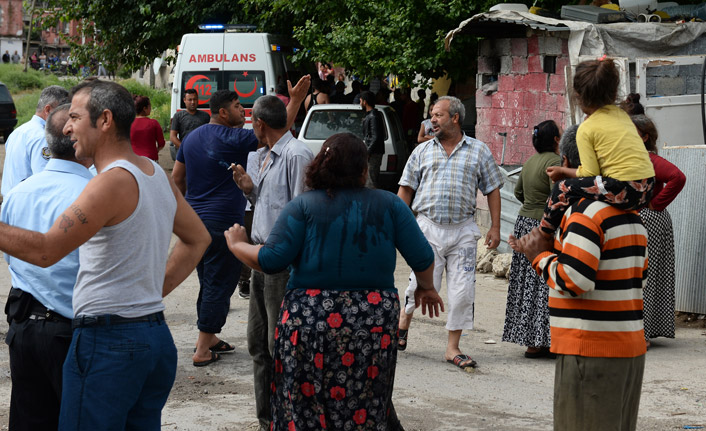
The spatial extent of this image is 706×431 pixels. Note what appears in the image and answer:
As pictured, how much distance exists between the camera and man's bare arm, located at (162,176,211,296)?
3557 millimetres

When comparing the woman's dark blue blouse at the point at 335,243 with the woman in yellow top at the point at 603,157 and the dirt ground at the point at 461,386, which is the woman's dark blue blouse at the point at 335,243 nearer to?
the woman in yellow top at the point at 603,157

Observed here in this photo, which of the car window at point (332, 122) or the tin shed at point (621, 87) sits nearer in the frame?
the tin shed at point (621, 87)

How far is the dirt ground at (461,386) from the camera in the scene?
5555 mm

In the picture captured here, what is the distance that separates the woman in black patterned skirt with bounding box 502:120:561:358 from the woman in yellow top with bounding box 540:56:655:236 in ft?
10.4

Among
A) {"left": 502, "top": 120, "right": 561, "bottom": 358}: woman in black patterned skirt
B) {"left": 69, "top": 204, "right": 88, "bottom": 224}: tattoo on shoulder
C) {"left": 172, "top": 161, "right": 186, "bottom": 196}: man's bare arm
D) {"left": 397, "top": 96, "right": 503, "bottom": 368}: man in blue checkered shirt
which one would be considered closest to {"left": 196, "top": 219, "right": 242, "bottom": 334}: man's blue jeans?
{"left": 172, "top": 161, "right": 186, "bottom": 196}: man's bare arm

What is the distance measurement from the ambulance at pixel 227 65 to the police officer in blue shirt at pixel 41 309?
13.6 m

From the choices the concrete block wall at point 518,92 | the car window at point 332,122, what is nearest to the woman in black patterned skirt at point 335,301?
the concrete block wall at point 518,92

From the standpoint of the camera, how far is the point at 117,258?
314 cm

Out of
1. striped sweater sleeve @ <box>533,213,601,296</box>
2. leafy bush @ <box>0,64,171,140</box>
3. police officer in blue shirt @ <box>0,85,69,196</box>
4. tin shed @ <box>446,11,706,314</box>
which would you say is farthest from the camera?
leafy bush @ <box>0,64,171,140</box>

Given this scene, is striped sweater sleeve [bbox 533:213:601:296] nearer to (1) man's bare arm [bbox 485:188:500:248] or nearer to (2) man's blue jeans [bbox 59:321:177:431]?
(2) man's blue jeans [bbox 59:321:177:431]

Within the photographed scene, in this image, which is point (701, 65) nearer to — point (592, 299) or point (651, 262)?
point (651, 262)

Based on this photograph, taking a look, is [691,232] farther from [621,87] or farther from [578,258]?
[578,258]

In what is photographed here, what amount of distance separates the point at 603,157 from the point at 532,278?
11.0ft

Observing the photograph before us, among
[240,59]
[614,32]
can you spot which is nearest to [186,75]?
[240,59]
